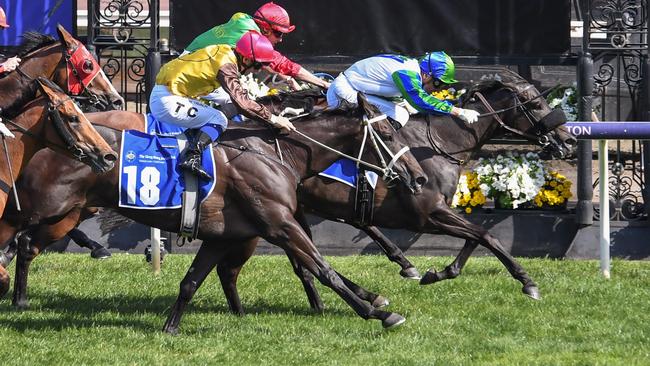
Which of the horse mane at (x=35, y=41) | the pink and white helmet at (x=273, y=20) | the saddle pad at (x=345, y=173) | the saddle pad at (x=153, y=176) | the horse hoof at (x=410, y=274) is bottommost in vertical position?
the horse hoof at (x=410, y=274)

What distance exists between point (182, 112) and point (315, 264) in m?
1.28

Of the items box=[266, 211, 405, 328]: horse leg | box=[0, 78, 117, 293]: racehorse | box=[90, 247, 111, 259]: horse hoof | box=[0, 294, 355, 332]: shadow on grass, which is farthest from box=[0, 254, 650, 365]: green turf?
box=[0, 78, 117, 293]: racehorse

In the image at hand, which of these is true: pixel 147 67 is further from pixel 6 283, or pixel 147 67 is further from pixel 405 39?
pixel 6 283

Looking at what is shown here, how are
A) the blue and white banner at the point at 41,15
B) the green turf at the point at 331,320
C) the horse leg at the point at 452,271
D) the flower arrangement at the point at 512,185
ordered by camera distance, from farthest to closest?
the blue and white banner at the point at 41,15 → the flower arrangement at the point at 512,185 → the horse leg at the point at 452,271 → the green turf at the point at 331,320

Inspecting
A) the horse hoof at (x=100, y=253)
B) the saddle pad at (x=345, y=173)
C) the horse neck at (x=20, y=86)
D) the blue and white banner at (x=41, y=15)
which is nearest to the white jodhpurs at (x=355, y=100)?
the saddle pad at (x=345, y=173)

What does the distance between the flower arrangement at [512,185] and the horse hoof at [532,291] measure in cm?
255

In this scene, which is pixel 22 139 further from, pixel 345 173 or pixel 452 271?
pixel 452 271

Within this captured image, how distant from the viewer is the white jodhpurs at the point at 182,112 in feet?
25.9

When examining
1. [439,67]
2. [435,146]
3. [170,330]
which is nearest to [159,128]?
[170,330]

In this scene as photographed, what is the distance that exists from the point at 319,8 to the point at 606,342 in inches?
217

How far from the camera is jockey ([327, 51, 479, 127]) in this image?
29.8 feet

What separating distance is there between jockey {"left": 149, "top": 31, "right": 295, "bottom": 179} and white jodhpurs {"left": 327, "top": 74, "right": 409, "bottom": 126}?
1357 mm

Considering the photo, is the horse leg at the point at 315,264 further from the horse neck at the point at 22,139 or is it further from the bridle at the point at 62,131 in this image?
the horse neck at the point at 22,139

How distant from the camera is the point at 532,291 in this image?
9.02 m
